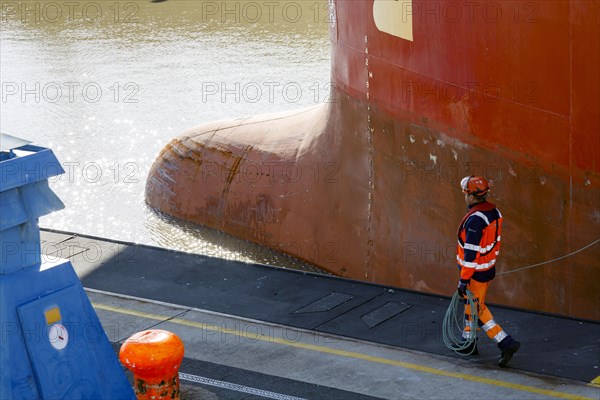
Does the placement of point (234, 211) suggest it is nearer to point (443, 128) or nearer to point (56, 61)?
point (443, 128)

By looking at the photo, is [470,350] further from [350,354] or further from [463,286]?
[350,354]

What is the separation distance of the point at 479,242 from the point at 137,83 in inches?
715

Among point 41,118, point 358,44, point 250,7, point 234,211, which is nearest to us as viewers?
point 358,44

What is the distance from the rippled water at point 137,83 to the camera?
17.3 meters

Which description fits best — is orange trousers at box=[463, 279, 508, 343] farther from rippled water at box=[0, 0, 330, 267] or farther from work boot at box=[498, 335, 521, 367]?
rippled water at box=[0, 0, 330, 267]

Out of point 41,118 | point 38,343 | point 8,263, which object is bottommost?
point 41,118

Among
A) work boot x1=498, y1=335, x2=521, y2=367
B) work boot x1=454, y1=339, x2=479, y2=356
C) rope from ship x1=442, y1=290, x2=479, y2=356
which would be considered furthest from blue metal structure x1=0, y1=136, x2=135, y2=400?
work boot x1=498, y1=335, x2=521, y2=367

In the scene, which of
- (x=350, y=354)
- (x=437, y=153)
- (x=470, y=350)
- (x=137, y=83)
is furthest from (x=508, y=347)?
(x=137, y=83)

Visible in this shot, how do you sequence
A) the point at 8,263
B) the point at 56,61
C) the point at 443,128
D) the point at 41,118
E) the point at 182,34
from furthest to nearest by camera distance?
the point at 182,34
the point at 56,61
the point at 41,118
the point at 443,128
the point at 8,263

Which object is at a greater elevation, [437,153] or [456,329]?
[437,153]

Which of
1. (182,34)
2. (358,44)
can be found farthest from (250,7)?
(358,44)

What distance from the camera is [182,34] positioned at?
30000 millimetres

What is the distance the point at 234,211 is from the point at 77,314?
7.21m

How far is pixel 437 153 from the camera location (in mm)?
10508
